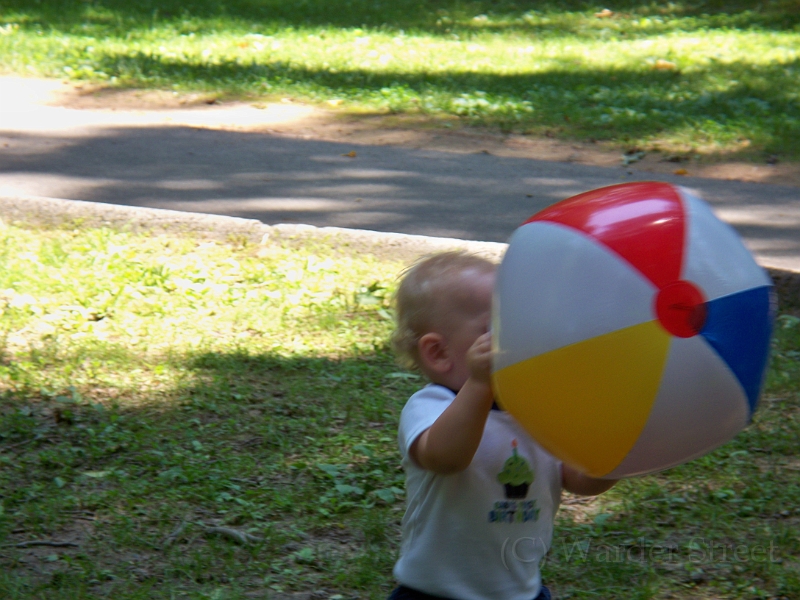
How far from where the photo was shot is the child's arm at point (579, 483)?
2233mm

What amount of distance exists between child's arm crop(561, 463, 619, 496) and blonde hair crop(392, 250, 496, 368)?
1.42ft

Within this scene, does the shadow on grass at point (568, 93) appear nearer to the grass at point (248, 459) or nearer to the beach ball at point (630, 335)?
the grass at point (248, 459)

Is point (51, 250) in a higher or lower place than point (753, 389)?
lower

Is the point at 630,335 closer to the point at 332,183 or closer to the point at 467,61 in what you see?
the point at 332,183

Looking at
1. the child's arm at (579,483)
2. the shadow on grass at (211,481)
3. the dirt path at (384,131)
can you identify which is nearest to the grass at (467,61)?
the dirt path at (384,131)

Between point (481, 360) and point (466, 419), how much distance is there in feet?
0.40

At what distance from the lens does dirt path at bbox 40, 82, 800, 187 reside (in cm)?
852

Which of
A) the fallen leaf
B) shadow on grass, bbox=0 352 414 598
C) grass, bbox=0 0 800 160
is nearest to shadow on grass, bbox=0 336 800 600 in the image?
shadow on grass, bbox=0 352 414 598

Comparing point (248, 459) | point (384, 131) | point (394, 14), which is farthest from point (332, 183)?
point (394, 14)

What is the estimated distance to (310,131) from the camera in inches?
368

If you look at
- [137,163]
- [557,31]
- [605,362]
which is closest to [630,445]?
[605,362]

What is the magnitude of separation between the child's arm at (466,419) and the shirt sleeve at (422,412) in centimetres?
10

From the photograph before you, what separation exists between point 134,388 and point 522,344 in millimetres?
2834

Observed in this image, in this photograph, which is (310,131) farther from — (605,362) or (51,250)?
(605,362)
